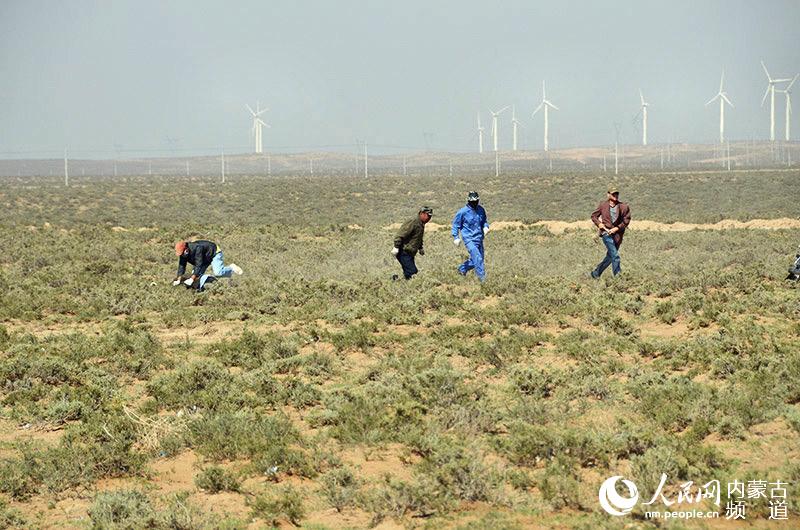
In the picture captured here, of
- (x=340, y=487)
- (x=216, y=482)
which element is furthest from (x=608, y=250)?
(x=216, y=482)

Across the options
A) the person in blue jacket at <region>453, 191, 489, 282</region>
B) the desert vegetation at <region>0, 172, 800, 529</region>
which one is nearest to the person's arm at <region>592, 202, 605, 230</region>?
the desert vegetation at <region>0, 172, 800, 529</region>

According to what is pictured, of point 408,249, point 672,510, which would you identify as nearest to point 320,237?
point 408,249

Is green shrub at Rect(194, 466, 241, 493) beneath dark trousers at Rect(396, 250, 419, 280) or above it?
beneath

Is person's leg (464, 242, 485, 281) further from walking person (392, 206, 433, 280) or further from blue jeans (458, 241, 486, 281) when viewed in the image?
walking person (392, 206, 433, 280)

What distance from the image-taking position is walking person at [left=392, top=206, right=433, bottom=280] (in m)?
16.0

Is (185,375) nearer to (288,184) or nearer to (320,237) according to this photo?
(320,237)

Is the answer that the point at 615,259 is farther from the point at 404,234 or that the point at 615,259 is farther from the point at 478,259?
the point at 404,234

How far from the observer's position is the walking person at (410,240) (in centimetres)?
1600

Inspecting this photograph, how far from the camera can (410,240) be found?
16328 mm

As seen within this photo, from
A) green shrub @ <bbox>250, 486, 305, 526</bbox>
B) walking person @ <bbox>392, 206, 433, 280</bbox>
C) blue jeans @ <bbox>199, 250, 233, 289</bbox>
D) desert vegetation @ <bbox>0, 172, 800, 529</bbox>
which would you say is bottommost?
green shrub @ <bbox>250, 486, 305, 526</bbox>

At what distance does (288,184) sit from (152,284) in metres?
54.8

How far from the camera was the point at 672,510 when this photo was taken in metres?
6.28

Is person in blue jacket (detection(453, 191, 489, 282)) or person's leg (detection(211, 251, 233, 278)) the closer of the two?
person in blue jacket (detection(453, 191, 489, 282))

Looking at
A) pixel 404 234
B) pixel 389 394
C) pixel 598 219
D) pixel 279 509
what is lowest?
pixel 279 509
